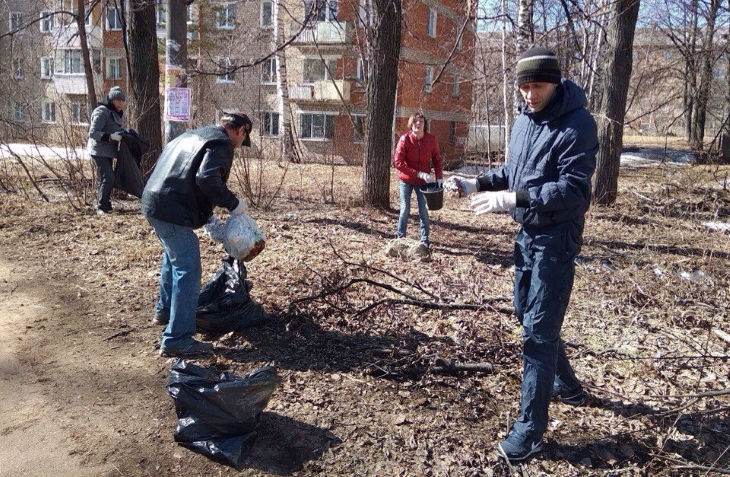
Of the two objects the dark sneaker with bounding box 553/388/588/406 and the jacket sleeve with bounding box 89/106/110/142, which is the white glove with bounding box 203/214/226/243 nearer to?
the dark sneaker with bounding box 553/388/588/406

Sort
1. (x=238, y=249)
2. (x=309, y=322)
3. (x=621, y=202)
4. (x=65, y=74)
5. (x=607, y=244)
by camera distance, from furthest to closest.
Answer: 1. (x=65, y=74)
2. (x=621, y=202)
3. (x=607, y=244)
4. (x=309, y=322)
5. (x=238, y=249)

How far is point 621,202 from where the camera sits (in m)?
11.3

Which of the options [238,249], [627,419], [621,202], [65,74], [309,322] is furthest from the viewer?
[65,74]

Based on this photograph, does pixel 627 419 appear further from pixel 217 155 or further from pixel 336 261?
pixel 336 261

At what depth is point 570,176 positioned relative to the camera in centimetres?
271

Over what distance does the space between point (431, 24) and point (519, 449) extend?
2971 centimetres

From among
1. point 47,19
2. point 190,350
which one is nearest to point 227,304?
point 190,350

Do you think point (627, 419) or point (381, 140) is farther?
point (381, 140)

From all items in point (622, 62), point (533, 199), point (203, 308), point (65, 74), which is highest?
point (65, 74)

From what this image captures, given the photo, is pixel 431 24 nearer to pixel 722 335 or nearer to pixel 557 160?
pixel 722 335

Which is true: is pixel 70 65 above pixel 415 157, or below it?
above

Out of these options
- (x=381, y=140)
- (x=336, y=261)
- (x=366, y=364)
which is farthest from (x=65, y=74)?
(x=366, y=364)

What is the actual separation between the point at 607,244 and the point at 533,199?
→ 19.0 ft

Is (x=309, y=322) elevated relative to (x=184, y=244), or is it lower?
lower
